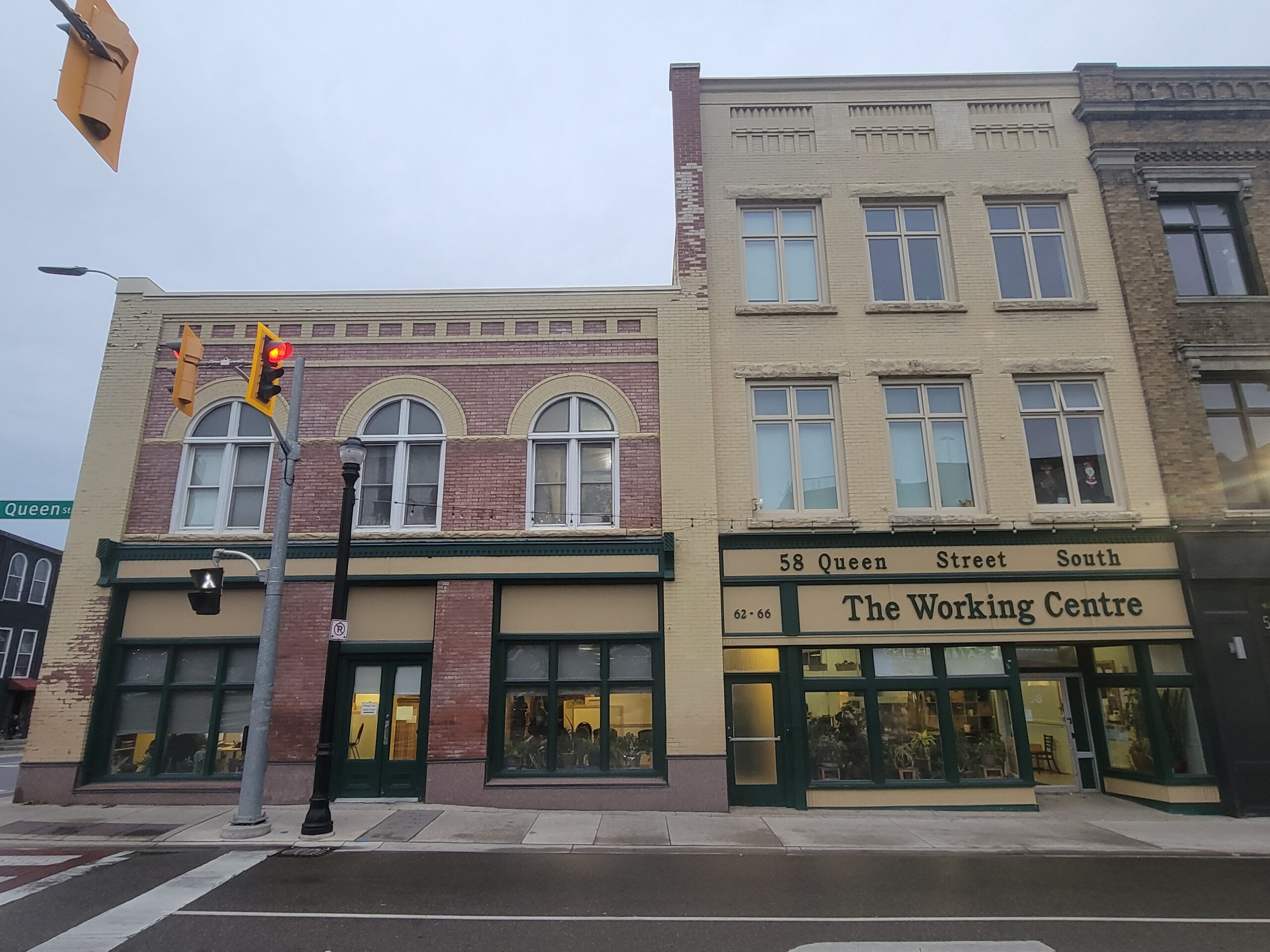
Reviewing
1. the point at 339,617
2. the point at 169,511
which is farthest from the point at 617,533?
the point at 169,511

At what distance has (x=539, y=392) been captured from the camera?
13055mm

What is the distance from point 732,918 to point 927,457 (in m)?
8.90

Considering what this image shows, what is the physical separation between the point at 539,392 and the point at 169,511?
6.92m

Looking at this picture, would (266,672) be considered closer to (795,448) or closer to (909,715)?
(795,448)

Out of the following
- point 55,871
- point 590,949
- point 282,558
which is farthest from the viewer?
point 282,558

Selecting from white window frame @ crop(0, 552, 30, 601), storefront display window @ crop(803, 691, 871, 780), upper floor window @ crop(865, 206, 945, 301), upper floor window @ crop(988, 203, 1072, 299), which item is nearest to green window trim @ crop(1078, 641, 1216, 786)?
storefront display window @ crop(803, 691, 871, 780)

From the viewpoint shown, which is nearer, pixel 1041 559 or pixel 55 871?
pixel 55 871

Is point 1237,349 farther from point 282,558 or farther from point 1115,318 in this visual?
point 282,558

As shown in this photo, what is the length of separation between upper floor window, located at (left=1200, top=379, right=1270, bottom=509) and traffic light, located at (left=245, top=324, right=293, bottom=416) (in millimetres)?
15656

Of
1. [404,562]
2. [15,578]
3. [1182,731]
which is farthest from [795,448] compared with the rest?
[15,578]

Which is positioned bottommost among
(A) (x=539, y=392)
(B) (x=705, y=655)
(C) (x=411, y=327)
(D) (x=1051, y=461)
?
(B) (x=705, y=655)

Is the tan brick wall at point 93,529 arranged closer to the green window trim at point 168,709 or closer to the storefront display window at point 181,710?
the green window trim at point 168,709

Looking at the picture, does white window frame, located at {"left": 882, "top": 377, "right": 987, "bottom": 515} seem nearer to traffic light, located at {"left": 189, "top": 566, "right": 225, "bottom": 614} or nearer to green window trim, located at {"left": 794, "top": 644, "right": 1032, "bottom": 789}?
green window trim, located at {"left": 794, "top": 644, "right": 1032, "bottom": 789}

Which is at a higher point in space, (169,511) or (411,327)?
(411,327)
